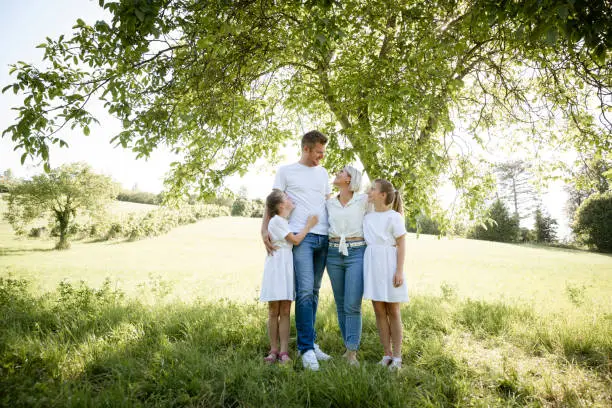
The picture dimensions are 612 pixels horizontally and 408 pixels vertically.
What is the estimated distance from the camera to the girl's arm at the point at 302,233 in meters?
4.07

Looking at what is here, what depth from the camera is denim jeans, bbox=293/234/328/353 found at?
402 centimetres

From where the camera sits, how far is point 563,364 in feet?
13.3

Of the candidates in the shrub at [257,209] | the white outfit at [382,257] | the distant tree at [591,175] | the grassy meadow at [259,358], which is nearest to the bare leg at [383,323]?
the white outfit at [382,257]

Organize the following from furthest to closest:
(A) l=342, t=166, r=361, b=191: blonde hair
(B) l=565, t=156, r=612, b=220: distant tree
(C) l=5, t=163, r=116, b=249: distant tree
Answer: (C) l=5, t=163, r=116, b=249: distant tree → (B) l=565, t=156, r=612, b=220: distant tree → (A) l=342, t=166, r=361, b=191: blonde hair

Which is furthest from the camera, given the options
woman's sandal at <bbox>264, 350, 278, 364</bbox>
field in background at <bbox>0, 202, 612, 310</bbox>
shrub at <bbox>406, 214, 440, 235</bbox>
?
field in background at <bbox>0, 202, 612, 310</bbox>

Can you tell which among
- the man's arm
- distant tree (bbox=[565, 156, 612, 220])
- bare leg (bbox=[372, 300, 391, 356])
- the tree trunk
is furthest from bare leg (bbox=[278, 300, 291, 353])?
the tree trunk

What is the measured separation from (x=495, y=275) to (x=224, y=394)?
1821cm

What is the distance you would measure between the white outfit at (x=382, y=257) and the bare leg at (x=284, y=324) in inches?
37.1

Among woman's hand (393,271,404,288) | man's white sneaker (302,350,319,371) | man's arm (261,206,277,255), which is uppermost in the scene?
man's arm (261,206,277,255)

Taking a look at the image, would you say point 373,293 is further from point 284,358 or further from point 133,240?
point 133,240

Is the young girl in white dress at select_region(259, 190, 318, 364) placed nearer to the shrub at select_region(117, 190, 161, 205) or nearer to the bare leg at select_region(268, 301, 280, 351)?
the bare leg at select_region(268, 301, 280, 351)

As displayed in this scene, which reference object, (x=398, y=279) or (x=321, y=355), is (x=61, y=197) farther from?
(x=398, y=279)

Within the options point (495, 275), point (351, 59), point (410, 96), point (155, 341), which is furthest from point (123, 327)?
point (495, 275)

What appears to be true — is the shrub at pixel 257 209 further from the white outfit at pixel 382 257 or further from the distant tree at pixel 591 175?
the white outfit at pixel 382 257
